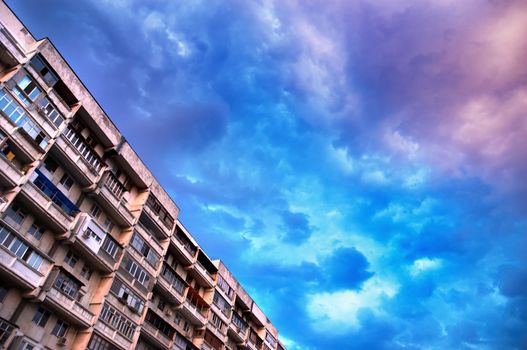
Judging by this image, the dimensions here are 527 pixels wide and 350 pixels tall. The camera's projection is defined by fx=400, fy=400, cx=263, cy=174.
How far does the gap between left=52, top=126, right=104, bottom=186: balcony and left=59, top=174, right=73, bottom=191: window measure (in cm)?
46

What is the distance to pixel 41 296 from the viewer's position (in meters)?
27.4

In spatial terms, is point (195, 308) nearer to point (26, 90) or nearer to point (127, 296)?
point (127, 296)

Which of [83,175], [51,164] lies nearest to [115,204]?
[83,175]

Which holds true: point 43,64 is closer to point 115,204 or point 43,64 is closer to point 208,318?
point 115,204

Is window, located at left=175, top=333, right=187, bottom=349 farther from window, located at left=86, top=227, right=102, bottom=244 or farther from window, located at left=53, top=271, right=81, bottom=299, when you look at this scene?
window, located at left=86, top=227, right=102, bottom=244

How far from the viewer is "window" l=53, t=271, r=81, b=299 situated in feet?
97.5

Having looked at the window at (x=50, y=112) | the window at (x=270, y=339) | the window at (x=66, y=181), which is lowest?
the window at (x=66, y=181)

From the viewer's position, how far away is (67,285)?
30.7 meters

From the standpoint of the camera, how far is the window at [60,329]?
29555 mm

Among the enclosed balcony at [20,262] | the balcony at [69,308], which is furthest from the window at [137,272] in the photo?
the enclosed balcony at [20,262]

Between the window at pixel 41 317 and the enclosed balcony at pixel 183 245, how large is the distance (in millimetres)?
16830

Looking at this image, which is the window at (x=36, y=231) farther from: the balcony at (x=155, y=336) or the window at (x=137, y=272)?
the balcony at (x=155, y=336)

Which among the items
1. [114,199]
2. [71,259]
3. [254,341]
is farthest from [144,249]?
[254,341]

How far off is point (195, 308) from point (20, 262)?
79.4ft
